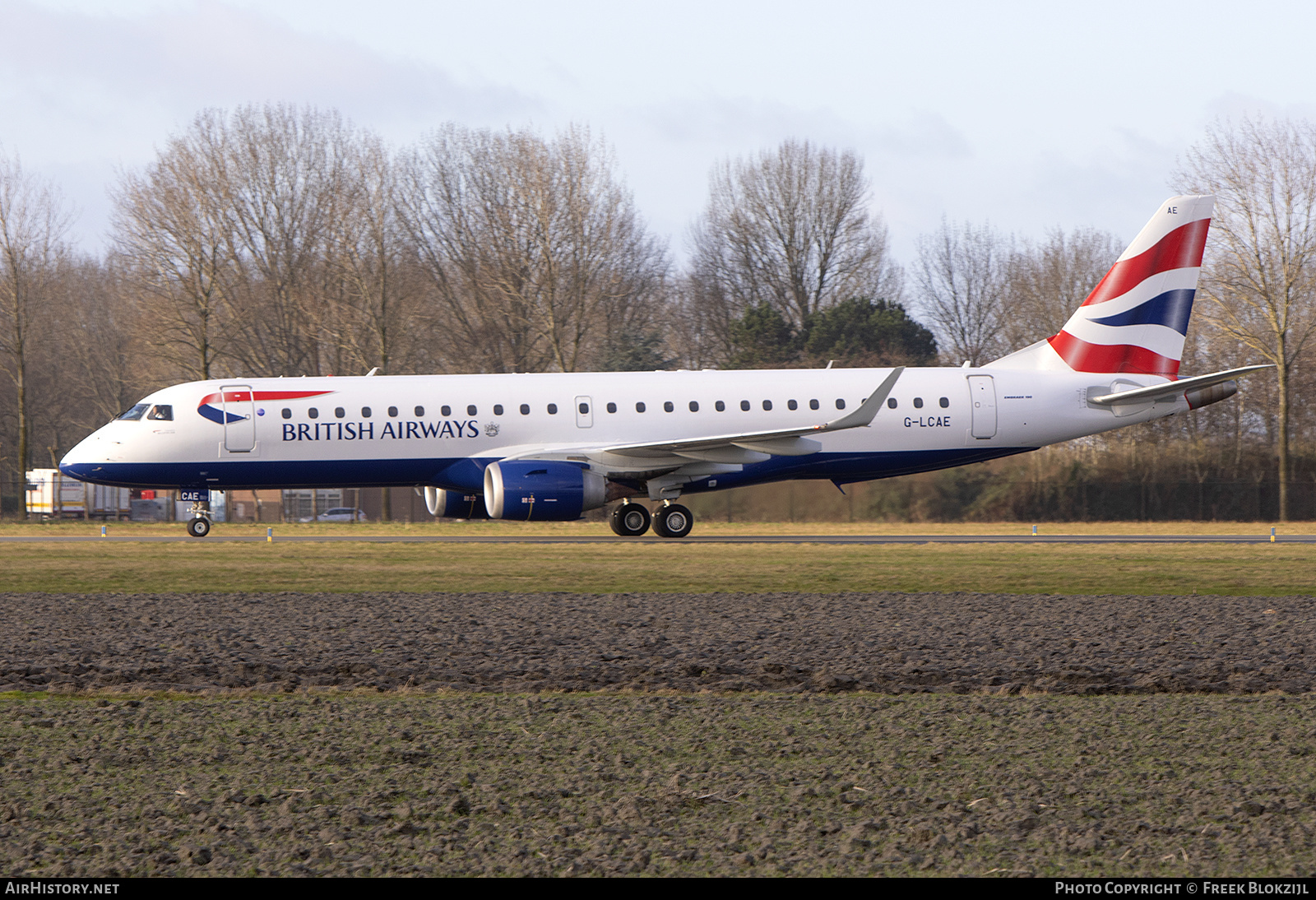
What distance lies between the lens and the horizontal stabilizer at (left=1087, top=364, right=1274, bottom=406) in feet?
83.3

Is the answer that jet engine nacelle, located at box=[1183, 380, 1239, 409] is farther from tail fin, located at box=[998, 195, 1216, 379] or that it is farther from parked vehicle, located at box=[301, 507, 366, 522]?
parked vehicle, located at box=[301, 507, 366, 522]

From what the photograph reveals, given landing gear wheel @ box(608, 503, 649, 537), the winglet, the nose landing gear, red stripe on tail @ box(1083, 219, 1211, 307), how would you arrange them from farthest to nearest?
red stripe on tail @ box(1083, 219, 1211, 307), the nose landing gear, landing gear wheel @ box(608, 503, 649, 537), the winglet

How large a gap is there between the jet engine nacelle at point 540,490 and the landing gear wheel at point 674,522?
2.12 meters

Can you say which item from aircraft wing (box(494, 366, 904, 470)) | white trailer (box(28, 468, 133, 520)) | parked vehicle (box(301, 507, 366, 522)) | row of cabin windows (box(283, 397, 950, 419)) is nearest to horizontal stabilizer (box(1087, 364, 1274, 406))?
row of cabin windows (box(283, 397, 950, 419))

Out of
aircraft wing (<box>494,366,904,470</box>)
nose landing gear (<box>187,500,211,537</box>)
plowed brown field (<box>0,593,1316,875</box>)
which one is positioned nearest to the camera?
plowed brown field (<box>0,593,1316,875</box>)

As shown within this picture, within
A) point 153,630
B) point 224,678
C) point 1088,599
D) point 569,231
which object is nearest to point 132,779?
point 224,678

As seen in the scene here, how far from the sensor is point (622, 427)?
25.9 metres

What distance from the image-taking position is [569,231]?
4638 cm

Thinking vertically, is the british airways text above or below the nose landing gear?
above

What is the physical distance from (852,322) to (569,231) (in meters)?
15.1

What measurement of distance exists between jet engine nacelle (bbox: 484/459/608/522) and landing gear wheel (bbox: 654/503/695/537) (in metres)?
2.12

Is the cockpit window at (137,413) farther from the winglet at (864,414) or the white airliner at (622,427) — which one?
the winglet at (864,414)

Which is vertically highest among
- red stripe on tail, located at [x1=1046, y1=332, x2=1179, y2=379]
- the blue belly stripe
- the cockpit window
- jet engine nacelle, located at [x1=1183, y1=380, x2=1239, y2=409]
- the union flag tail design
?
the union flag tail design

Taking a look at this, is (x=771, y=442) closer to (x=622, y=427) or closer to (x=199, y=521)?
(x=622, y=427)
